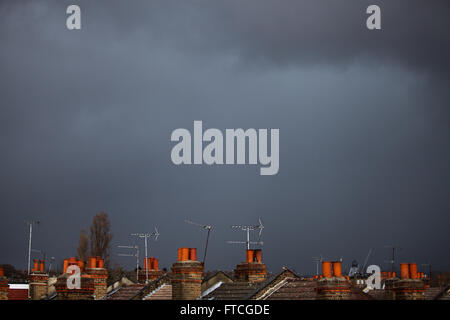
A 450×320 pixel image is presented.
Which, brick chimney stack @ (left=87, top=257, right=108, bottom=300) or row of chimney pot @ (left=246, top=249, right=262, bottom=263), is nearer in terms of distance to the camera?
row of chimney pot @ (left=246, top=249, right=262, bottom=263)

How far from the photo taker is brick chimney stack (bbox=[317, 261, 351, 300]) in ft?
A: 86.7

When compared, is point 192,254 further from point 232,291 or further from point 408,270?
point 408,270

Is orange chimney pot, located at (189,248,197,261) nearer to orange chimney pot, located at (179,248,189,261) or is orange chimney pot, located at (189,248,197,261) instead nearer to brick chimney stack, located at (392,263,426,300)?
orange chimney pot, located at (179,248,189,261)

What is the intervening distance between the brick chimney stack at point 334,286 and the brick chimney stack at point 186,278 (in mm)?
8172

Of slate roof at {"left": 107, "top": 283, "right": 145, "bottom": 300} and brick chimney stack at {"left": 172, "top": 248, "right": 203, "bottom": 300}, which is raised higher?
brick chimney stack at {"left": 172, "top": 248, "right": 203, "bottom": 300}

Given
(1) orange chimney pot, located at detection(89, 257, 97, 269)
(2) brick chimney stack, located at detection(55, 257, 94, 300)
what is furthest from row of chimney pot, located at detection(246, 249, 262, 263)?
(1) orange chimney pot, located at detection(89, 257, 97, 269)

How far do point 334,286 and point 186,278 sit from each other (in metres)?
9.09

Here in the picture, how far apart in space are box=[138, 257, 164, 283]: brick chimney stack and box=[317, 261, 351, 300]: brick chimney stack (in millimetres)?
20785

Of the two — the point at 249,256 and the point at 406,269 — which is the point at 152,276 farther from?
the point at 406,269

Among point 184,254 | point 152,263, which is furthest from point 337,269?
point 152,263

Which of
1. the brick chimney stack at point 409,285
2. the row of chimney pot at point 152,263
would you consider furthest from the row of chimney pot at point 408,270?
the row of chimney pot at point 152,263

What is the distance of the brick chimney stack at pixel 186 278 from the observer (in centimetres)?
3244
